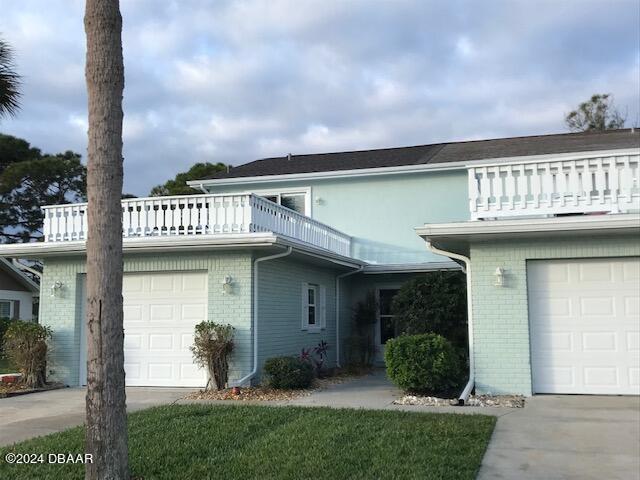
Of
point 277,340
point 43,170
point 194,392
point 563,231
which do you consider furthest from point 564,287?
point 43,170

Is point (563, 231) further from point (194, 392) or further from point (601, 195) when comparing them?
point (194, 392)

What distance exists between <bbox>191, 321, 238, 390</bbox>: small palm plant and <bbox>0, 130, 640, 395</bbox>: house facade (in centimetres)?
27

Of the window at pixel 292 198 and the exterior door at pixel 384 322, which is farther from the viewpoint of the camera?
the window at pixel 292 198

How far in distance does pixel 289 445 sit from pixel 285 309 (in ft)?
24.2

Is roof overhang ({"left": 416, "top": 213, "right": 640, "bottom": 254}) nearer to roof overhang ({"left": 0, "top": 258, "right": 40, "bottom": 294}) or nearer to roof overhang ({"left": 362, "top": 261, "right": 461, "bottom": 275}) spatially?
roof overhang ({"left": 362, "top": 261, "right": 461, "bottom": 275})

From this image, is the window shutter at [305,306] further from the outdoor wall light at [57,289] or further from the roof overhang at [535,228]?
the outdoor wall light at [57,289]

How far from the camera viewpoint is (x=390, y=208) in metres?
19.5

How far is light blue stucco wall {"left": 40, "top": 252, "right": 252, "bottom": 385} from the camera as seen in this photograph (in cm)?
1315

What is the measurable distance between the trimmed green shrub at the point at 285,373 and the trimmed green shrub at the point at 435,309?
8.40 feet

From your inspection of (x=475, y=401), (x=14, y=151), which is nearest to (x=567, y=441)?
(x=475, y=401)

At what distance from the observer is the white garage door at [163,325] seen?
1373 cm

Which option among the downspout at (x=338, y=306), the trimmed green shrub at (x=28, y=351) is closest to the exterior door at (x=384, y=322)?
the downspout at (x=338, y=306)

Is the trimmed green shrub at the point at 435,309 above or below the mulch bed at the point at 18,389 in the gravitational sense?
above

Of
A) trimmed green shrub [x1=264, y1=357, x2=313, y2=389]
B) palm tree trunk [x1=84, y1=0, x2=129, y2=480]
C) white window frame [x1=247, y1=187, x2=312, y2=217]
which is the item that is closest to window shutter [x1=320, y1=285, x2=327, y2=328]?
white window frame [x1=247, y1=187, x2=312, y2=217]
